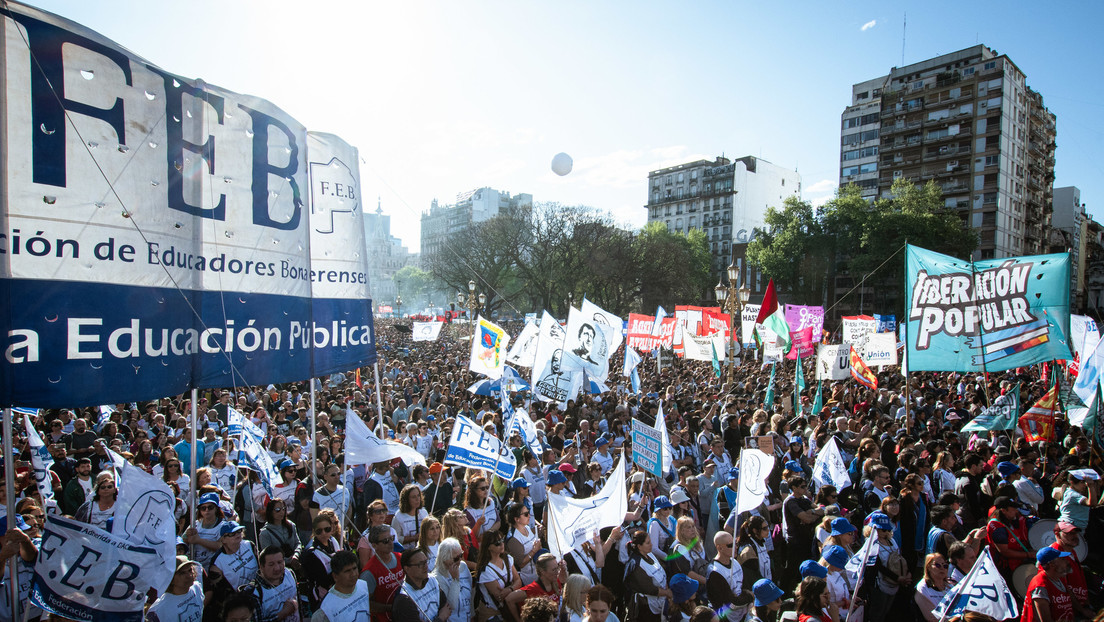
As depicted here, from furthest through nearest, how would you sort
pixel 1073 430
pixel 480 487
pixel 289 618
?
pixel 1073 430
pixel 480 487
pixel 289 618

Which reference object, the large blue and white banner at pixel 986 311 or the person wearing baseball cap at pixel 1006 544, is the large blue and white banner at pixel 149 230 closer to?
the person wearing baseball cap at pixel 1006 544

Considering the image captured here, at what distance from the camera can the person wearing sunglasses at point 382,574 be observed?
4746 millimetres

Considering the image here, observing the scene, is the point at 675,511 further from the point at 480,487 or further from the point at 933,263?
the point at 933,263

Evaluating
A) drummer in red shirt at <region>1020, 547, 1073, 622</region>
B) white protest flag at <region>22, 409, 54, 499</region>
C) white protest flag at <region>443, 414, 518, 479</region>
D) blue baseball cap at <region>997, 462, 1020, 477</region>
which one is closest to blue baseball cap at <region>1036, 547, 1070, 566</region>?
drummer in red shirt at <region>1020, 547, 1073, 622</region>

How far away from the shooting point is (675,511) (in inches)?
273

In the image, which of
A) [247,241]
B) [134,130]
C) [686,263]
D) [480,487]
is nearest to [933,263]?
[480,487]

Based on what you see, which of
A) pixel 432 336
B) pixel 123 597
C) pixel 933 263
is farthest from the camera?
pixel 432 336

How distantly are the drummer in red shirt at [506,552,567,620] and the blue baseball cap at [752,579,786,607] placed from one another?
4.80 ft

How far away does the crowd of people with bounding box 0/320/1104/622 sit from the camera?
4.50m

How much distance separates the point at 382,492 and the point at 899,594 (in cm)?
533

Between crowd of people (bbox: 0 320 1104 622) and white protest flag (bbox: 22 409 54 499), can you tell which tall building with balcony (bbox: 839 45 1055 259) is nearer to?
crowd of people (bbox: 0 320 1104 622)

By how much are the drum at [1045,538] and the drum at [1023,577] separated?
86 cm

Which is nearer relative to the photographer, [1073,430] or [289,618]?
[289,618]

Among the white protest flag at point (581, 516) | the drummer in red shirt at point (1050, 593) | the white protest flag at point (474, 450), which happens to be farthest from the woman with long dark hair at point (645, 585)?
the drummer in red shirt at point (1050, 593)
